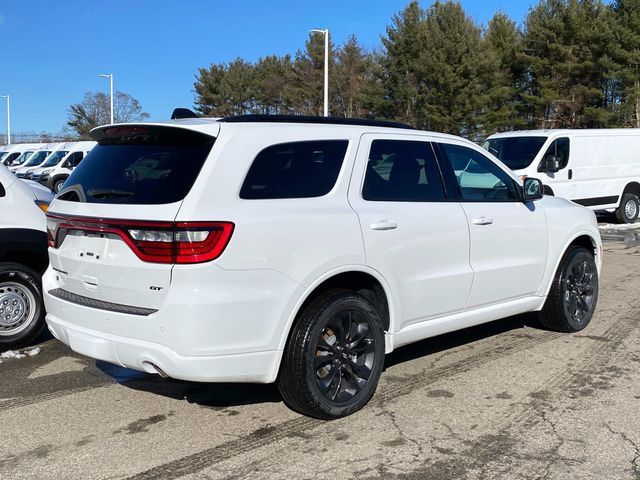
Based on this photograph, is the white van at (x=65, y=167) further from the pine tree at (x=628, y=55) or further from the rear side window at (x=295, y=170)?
the pine tree at (x=628, y=55)

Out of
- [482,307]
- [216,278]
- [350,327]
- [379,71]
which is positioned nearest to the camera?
[216,278]

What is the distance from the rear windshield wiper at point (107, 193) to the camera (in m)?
3.80

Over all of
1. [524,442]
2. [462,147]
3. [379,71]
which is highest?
[379,71]

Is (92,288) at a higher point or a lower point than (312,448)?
higher

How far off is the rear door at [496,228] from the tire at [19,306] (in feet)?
11.8

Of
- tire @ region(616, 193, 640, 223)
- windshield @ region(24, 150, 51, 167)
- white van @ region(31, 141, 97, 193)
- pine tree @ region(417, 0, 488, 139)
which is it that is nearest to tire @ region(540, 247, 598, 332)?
tire @ region(616, 193, 640, 223)

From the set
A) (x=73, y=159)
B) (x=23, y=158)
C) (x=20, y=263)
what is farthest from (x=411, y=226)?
(x=23, y=158)

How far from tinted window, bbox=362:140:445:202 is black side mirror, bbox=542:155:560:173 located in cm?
927

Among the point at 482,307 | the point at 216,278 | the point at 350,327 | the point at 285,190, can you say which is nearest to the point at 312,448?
the point at 350,327

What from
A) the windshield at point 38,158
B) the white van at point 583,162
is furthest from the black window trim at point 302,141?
the windshield at point 38,158

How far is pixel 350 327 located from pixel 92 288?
61.2 inches

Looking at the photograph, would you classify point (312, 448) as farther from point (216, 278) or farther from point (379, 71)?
Result: point (379, 71)

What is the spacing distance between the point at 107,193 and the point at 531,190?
3.39 m

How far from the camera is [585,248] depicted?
624 cm
